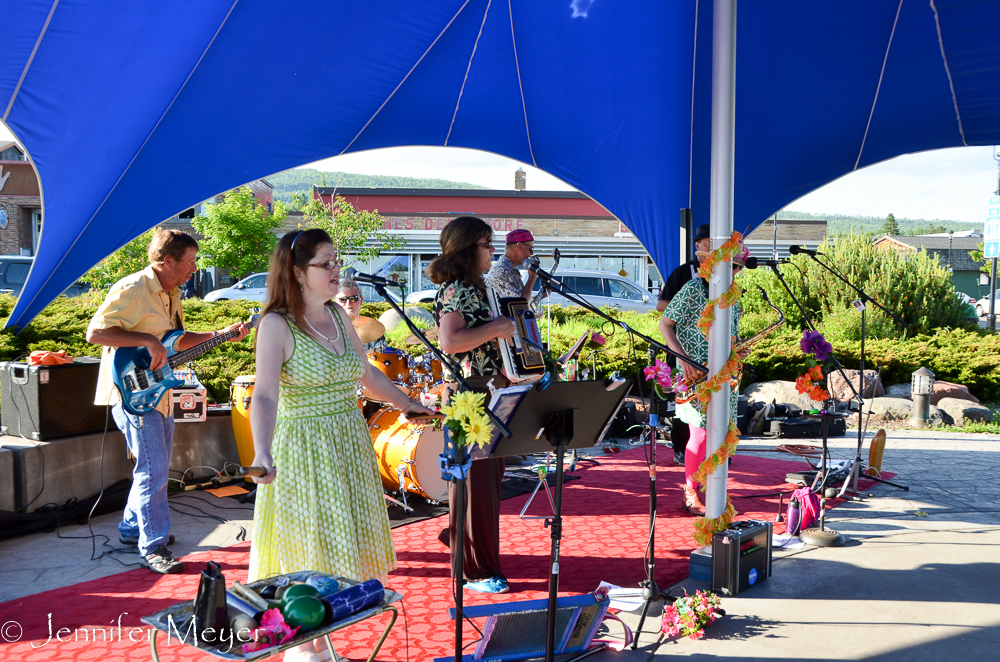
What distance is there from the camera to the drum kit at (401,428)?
5.24m

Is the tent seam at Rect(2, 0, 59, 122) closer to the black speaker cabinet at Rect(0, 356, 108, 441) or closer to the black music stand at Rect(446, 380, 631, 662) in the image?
the black speaker cabinet at Rect(0, 356, 108, 441)

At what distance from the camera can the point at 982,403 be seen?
10.6 meters

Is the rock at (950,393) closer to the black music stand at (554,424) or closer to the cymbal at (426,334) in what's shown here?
the cymbal at (426,334)

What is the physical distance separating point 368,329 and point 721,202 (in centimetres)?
307

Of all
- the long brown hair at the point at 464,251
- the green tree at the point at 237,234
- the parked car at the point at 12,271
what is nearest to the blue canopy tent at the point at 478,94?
the long brown hair at the point at 464,251

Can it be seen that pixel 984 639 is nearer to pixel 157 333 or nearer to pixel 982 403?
pixel 157 333

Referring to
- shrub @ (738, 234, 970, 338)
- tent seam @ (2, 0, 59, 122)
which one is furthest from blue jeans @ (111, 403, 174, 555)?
shrub @ (738, 234, 970, 338)

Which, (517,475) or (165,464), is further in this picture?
(517,475)

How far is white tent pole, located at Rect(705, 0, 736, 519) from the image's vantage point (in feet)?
12.5

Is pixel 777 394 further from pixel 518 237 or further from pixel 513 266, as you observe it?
pixel 518 237

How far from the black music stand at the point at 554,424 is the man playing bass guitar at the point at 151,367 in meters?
2.46

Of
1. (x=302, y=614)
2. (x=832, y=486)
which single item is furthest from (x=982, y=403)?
(x=302, y=614)

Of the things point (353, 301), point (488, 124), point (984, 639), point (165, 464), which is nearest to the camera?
point (984, 639)

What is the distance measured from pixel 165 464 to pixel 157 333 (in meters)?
0.77
